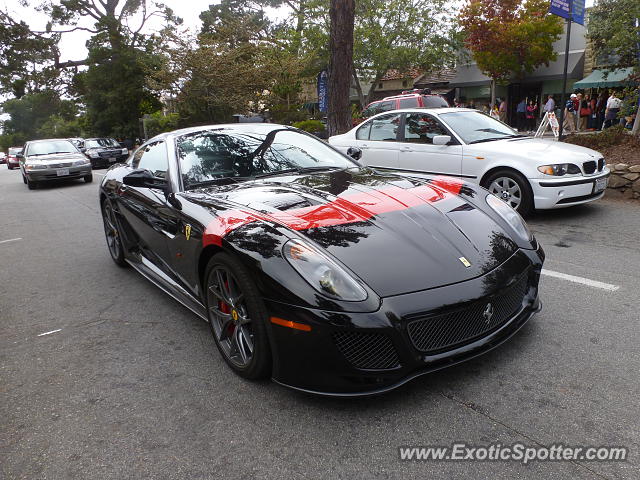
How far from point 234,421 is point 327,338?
647 millimetres

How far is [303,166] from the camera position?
3875 millimetres

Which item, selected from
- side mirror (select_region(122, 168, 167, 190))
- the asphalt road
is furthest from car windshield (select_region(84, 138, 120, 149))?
side mirror (select_region(122, 168, 167, 190))

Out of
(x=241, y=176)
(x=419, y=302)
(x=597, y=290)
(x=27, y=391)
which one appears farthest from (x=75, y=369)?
(x=597, y=290)

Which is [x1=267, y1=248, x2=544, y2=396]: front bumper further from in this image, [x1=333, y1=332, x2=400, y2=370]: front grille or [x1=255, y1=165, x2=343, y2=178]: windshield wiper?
[x1=255, y1=165, x2=343, y2=178]: windshield wiper

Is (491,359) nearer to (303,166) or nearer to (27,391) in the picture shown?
(303,166)

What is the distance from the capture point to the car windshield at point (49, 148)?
14954 mm

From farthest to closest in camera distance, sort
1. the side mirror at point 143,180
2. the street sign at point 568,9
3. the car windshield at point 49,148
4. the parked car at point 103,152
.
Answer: the parked car at point 103,152
the car windshield at point 49,148
the street sign at point 568,9
the side mirror at point 143,180

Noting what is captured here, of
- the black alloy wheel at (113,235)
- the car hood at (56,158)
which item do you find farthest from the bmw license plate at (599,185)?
the car hood at (56,158)

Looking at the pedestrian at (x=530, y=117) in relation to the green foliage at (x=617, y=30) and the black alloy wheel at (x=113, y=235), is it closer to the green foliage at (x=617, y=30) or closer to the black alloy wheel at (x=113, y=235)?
the green foliage at (x=617, y=30)

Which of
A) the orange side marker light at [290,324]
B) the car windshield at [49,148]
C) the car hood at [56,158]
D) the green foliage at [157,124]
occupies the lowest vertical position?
the orange side marker light at [290,324]

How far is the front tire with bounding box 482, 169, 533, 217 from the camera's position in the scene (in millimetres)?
6250

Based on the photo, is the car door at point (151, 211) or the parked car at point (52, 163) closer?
the car door at point (151, 211)

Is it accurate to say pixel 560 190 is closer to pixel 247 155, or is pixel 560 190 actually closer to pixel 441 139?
pixel 441 139

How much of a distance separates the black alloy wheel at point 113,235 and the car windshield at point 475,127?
183 inches
